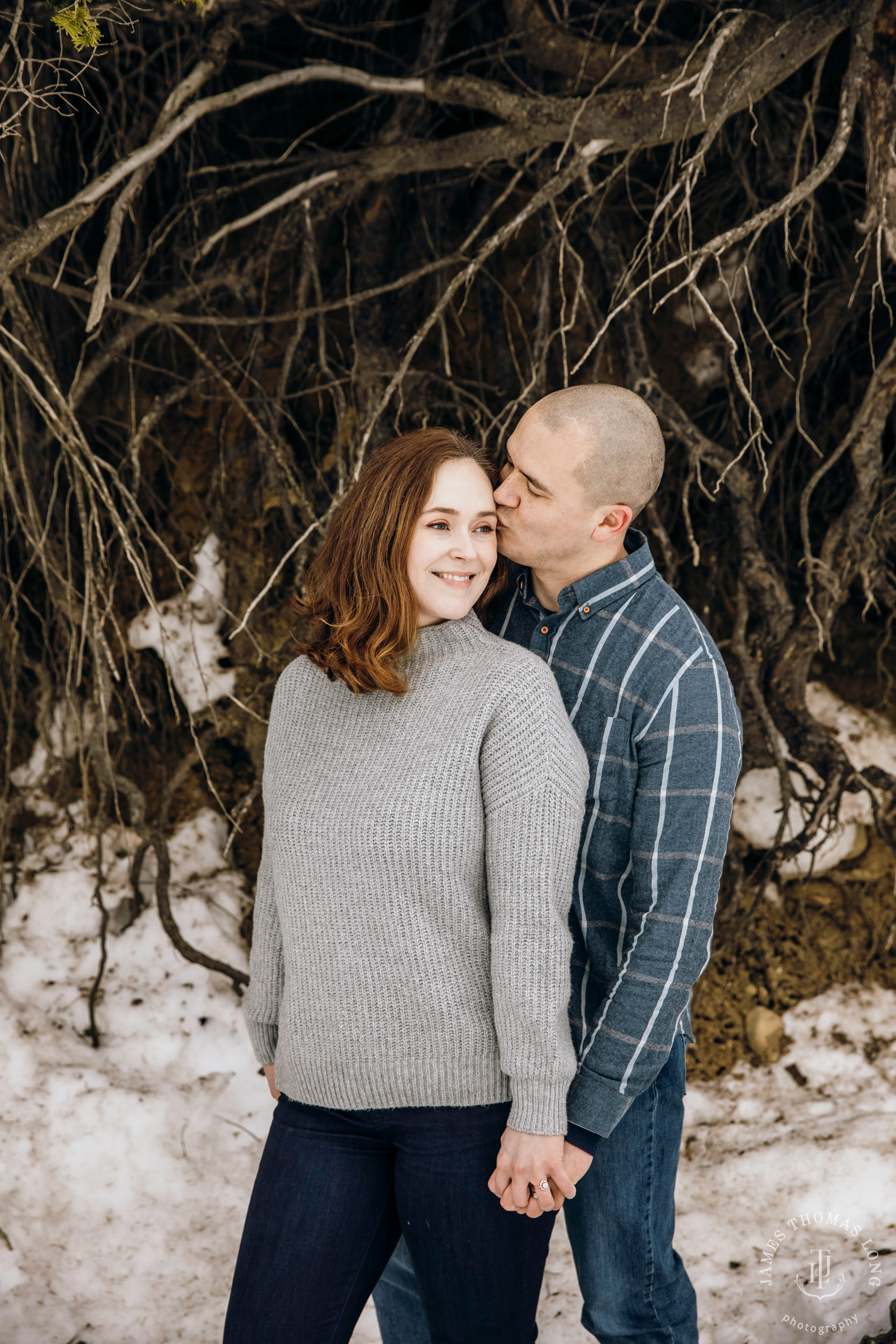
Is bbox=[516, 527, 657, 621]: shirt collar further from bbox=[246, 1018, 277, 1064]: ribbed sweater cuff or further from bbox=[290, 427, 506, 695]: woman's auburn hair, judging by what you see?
bbox=[246, 1018, 277, 1064]: ribbed sweater cuff

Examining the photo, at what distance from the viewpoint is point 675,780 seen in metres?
1.20

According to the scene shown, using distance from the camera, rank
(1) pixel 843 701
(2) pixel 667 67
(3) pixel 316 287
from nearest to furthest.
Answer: (2) pixel 667 67 → (3) pixel 316 287 → (1) pixel 843 701


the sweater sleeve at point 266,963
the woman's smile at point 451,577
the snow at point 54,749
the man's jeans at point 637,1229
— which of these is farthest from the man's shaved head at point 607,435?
the snow at point 54,749

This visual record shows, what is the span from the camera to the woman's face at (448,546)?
3.99 ft

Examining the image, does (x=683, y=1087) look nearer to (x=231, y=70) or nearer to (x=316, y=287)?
(x=316, y=287)

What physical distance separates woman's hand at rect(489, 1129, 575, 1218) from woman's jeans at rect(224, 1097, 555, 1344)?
3cm

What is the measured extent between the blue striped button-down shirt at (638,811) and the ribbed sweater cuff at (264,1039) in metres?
0.47

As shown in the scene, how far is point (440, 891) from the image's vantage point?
3.69ft

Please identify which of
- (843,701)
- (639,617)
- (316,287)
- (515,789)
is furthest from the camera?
(843,701)

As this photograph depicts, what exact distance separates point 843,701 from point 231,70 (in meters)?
2.19

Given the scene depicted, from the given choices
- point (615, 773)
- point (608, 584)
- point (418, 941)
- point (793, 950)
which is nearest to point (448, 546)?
point (608, 584)

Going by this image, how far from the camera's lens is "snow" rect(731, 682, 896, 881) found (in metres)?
2.34

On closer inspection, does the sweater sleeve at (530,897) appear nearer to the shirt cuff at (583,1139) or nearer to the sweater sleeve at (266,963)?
the shirt cuff at (583,1139)

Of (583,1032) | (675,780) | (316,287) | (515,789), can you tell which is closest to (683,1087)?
(583,1032)
